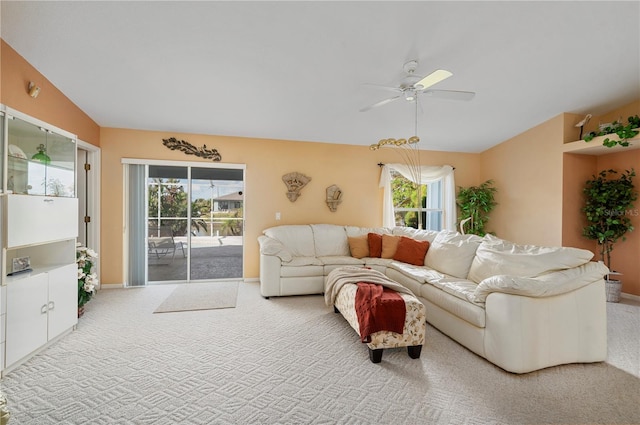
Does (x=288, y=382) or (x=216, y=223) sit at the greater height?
(x=216, y=223)

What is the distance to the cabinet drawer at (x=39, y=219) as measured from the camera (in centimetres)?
213

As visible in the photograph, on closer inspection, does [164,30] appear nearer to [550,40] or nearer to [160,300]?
[160,300]

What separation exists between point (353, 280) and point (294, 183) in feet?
8.46

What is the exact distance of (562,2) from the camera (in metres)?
2.30

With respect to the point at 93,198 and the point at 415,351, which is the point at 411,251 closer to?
the point at 415,351

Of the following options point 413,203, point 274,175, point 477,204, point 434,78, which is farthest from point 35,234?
point 477,204

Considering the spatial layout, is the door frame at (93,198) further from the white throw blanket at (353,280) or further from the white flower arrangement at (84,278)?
the white throw blanket at (353,280)

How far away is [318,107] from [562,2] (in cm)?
262

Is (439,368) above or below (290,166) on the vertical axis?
below

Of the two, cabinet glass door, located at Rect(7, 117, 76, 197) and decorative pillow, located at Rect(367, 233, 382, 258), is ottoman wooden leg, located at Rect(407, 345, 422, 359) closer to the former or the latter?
decorative pillow, located at Rect(367, 233, 382, 258)

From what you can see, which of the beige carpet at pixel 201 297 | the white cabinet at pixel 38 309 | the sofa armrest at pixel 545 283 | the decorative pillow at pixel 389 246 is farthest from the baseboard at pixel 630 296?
the white cabinet at pixel 38 309

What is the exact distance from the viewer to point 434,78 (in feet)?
7.75

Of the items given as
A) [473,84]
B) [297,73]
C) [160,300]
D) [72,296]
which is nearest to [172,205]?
[160,300]

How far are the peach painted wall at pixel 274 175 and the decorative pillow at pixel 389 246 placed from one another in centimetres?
93
